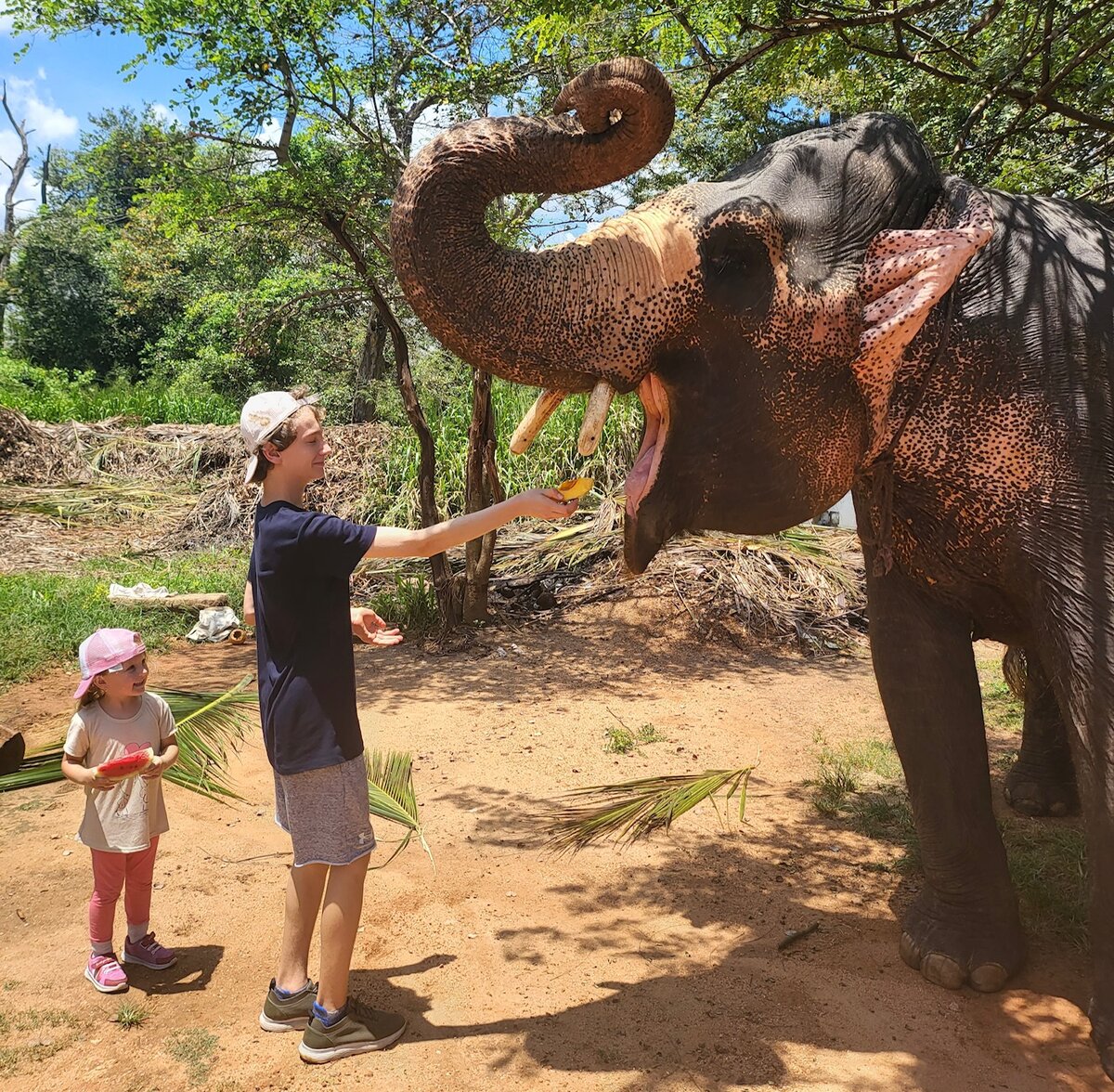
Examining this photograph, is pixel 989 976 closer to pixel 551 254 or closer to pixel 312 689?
pixel 312 689

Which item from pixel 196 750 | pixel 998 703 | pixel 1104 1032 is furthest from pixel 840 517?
pixel 1104 1032

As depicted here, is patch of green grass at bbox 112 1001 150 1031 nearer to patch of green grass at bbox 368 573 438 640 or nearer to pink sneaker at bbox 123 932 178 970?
pink sneaker at bbox 123 932 178 970

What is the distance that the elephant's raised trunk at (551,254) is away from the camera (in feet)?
7.23

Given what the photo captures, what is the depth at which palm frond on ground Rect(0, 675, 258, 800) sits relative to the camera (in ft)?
11.5

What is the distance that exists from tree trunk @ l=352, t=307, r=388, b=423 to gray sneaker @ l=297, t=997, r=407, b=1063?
11277 millimetres

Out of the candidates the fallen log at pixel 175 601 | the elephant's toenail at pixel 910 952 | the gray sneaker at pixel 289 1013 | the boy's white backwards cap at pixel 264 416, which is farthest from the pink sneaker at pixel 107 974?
the fallen log at pixel 175 601

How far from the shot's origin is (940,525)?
101 inches

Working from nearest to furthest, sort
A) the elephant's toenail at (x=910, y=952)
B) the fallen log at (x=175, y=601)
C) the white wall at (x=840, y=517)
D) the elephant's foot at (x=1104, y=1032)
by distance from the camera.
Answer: the elephant's foot at (x=1104, y=1032)
the elephant's toenail at (x=910, y=952)
the fallen log at (x=175, y=601)
the white wall at (x=840, y=517)

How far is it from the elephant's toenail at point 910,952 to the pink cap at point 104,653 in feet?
7.86

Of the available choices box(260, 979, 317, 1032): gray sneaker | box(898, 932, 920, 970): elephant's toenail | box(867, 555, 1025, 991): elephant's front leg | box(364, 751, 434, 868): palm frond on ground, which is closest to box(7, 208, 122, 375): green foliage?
box(364, 751, 434, 868): palm frond on ground

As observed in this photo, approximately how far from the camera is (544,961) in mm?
2986

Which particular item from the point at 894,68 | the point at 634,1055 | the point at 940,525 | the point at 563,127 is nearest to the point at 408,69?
the point at 894,68

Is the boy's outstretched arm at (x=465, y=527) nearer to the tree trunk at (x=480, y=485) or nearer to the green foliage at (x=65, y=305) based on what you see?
the tree trunk at (x=480, y=485)

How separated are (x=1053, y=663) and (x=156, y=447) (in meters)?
13.2
